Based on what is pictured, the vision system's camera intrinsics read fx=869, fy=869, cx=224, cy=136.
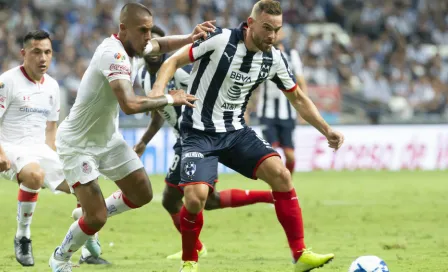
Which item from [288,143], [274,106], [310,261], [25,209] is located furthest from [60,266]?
[274,106]

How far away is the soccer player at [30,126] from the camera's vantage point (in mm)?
8336

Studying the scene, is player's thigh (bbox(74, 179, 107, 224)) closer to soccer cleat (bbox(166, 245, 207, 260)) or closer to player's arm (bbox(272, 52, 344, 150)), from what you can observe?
soccer cleat (bbox(166, 245, 207, 260))

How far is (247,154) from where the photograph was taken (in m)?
7.29

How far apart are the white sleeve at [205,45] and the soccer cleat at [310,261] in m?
1.84

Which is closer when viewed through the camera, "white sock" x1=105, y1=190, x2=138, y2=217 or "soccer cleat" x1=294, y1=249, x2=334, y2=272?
"soccer cleat" x1=294, y1=249, x2=334, y2=272

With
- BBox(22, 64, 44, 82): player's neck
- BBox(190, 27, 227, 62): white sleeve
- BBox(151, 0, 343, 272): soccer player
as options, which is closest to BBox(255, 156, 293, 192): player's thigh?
BBox(151, 0, 343, 272): soccer player

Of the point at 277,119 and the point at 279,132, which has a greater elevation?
the point at 277,119

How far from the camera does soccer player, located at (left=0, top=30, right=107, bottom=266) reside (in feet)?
27.3

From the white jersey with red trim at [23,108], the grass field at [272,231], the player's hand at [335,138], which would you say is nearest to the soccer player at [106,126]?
the grass field at [272,231]

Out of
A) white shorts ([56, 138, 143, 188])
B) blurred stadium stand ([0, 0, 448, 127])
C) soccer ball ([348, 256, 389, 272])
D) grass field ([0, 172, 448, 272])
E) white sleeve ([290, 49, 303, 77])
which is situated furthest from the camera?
blurred stadium stand ([0, 0, 448, 127])

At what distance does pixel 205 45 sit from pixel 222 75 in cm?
29

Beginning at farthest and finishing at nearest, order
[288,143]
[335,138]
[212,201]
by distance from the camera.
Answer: [288,143], [212,201], [335,138]

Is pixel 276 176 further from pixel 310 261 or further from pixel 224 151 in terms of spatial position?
pixel 310 261

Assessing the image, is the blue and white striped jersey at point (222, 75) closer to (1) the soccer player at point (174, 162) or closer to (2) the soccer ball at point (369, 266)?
(1) the soccer player at point (174, 162)
